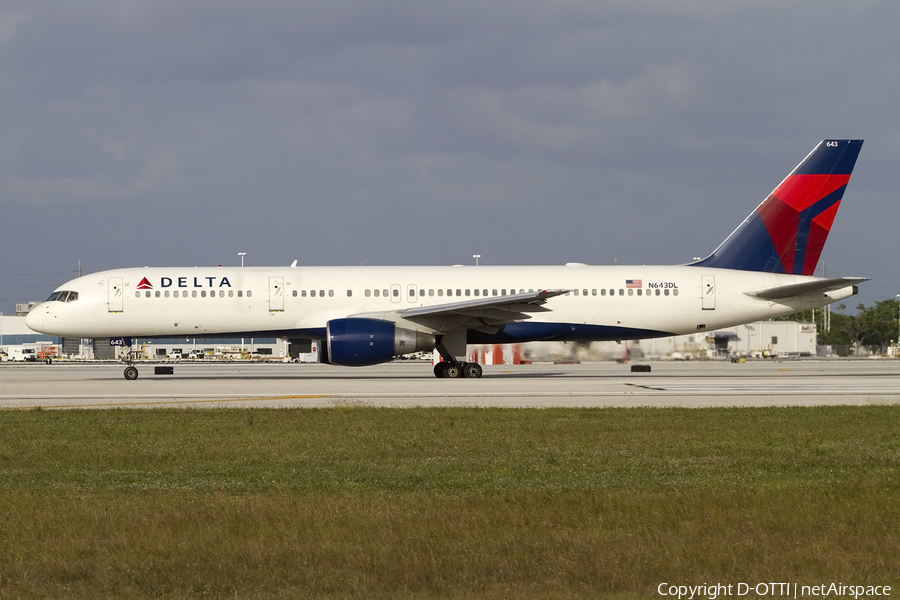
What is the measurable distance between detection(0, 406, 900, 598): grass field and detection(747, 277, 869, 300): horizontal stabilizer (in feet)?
58.3

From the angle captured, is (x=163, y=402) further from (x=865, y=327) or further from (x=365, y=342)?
(x=865, y=327)

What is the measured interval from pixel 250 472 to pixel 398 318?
815 inches

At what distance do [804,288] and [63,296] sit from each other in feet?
86.8

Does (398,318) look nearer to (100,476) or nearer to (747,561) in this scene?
(100,476)

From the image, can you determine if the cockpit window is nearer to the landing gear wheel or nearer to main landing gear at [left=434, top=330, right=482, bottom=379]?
main landing gear at [left=434, top=330, right=482, bottom=379]

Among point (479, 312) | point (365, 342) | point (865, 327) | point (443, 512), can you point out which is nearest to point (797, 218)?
point (479, 312)

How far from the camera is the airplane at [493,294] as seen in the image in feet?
108

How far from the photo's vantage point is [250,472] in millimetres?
11445

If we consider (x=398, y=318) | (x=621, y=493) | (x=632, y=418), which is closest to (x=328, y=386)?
(x=398, y=318)

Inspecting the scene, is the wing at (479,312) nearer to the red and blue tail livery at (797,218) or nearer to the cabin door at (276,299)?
the cabin door at (276,299)

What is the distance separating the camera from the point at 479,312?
31.3 meters

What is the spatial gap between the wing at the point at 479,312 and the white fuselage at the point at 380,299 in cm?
63

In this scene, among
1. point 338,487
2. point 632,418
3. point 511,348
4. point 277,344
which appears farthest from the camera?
point 277,344

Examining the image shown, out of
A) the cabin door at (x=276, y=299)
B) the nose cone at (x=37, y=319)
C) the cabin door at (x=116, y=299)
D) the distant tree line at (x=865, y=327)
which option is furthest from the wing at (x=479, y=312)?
the distant tree line at (x=865, y=327)
